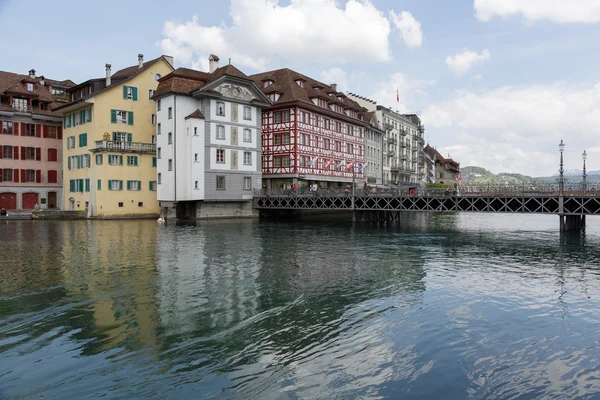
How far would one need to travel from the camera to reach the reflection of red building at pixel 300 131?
214ft

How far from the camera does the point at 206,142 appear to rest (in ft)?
182

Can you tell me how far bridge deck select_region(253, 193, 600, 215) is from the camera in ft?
135

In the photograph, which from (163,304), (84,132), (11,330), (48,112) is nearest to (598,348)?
(163,304)

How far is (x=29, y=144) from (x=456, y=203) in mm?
49708

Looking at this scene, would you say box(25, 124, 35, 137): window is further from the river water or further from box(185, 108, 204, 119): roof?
the river water

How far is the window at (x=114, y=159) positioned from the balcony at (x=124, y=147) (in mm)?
635

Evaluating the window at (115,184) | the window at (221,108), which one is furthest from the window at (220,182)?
the window at (115,184)

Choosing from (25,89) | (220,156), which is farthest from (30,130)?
(220,156)

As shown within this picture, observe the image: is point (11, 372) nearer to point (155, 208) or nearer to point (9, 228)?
point (9, 228)

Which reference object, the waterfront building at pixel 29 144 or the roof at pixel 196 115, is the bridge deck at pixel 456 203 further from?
the waterfront building at pixel 29 144

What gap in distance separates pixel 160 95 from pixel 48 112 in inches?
637

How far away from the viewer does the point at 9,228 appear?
4191cm

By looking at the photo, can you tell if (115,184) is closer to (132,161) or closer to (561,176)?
(132,161)

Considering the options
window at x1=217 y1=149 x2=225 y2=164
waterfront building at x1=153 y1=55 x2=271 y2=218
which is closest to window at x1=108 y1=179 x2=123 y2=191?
waterfront building at x1=153 y1=55 x2=271 y2=218
